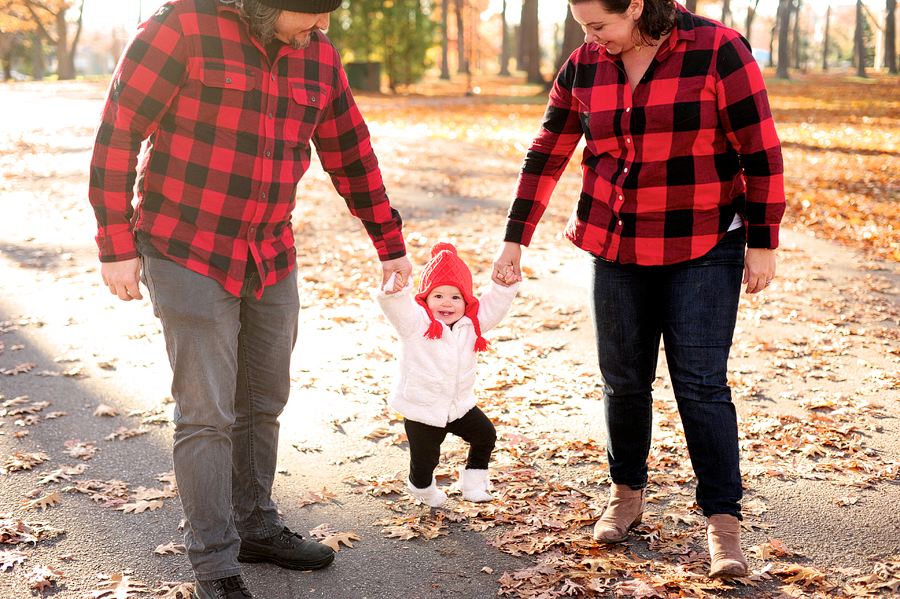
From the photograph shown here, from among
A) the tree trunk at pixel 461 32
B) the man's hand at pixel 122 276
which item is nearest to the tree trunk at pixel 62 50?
the tree trunk at pixel 461 32

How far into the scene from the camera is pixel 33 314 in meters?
6.65

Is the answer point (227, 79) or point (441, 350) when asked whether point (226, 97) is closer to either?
point (227, 79)

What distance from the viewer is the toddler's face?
10.7 feet

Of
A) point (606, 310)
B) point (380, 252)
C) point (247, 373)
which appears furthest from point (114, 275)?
point (606, 310)

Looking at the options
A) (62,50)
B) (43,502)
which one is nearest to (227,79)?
(43,502)

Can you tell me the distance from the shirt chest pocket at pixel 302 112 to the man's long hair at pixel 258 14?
22 centimetres

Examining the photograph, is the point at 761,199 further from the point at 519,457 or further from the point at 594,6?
the point at 519,457

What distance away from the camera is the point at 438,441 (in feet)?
11.0

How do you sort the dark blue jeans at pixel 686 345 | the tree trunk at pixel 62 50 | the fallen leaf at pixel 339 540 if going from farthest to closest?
the tree trunk at pixel 62 50 < the fallen leaf at pixel 339 540 < the dark blue jeans at pixel 686 345

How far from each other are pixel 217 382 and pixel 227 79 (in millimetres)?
985

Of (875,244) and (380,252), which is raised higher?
(380,252)

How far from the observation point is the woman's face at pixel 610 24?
2742 mm

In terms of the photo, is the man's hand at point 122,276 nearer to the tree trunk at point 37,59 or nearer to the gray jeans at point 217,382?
the gray jeans at point 217,382

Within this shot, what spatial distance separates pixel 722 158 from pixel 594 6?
2.38 feet
